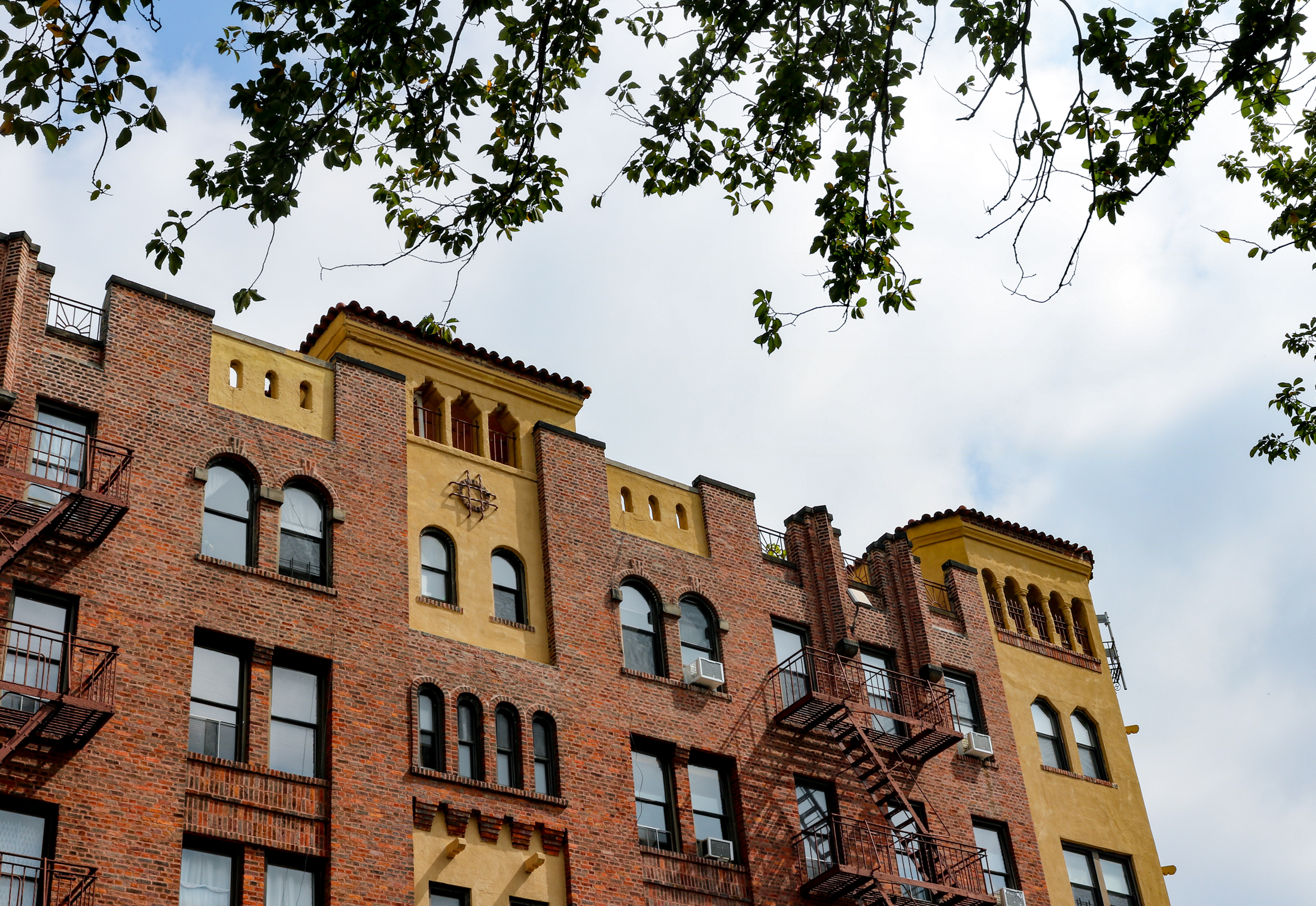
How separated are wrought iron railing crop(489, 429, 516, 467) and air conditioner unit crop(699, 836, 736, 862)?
7589 mm

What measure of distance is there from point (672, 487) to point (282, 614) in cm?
963

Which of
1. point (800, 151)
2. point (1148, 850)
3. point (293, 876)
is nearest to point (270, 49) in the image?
point (800, 151)

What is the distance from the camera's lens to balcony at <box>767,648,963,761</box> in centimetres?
2917

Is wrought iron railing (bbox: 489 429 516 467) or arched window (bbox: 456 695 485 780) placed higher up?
wrought iron railing (bbox: 489 429 516 467)

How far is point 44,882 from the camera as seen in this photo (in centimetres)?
1953

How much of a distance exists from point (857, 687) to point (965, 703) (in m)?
3.29

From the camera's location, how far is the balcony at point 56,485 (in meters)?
21.5

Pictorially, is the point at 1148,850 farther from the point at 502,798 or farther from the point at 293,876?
the point at 293,876

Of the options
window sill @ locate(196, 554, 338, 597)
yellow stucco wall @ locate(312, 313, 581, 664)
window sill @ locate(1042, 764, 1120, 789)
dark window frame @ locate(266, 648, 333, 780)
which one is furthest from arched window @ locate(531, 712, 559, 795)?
window sill @ locate(1042, 764, 1120, 789)

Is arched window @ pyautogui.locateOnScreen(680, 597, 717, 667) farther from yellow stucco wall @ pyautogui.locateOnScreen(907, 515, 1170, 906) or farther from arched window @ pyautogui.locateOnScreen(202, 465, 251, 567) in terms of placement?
arched window @ pyautogui.locateOnScreen(202, 465, 251, 567)

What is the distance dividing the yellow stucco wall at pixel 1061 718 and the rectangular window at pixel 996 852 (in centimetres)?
81

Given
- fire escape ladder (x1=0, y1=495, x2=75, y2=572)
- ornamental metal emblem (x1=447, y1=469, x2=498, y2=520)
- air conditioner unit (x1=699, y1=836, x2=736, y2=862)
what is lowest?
air conditioner unit (x1=699, y1=836, x2=736, y2=862)

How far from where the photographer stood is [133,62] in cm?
1243

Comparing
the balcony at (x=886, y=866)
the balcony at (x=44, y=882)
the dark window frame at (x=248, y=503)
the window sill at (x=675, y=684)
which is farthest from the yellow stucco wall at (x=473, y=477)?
the balcony at (x=44, y=882)
